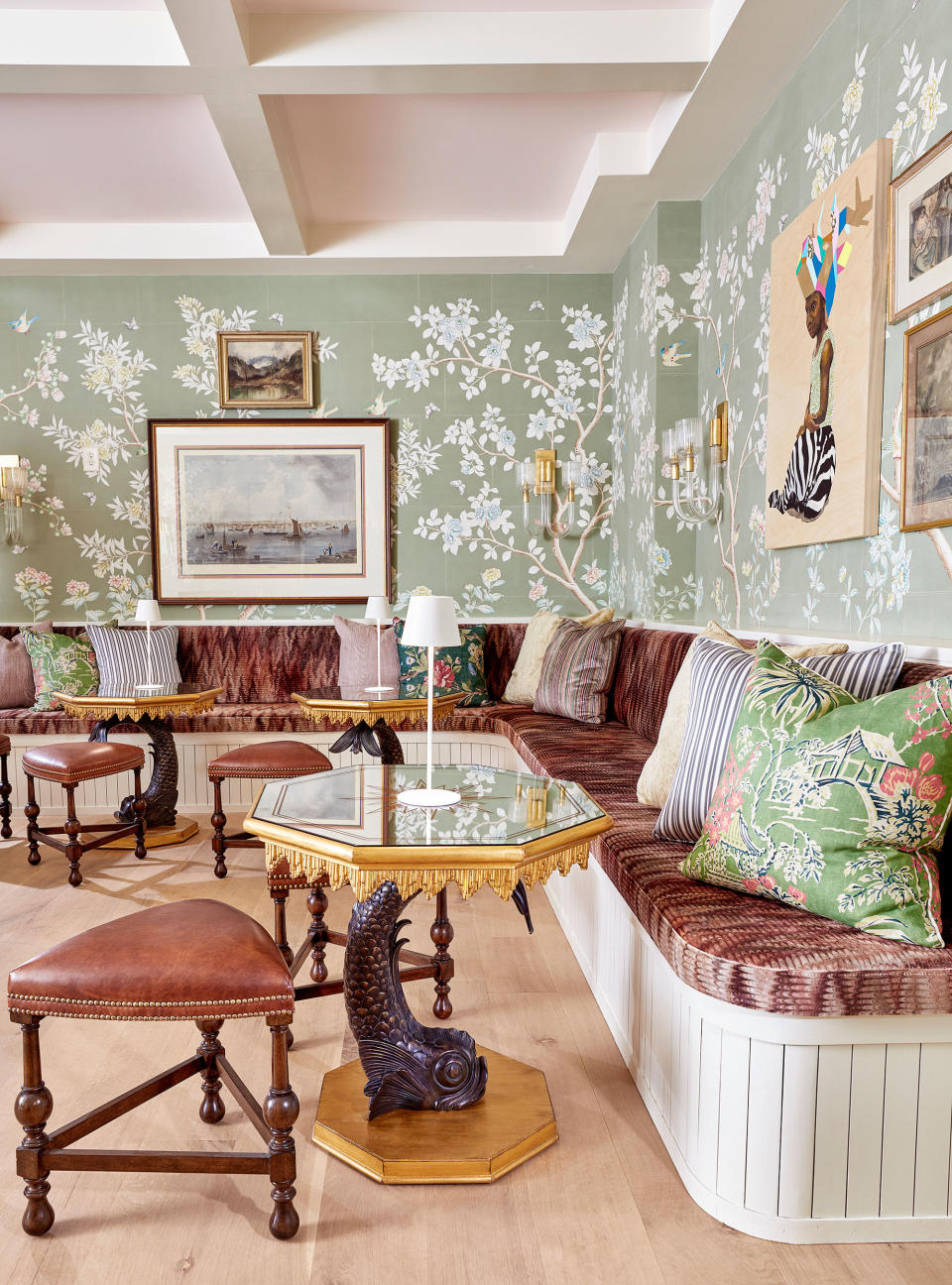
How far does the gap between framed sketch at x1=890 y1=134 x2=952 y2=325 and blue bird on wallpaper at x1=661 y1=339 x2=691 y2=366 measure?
1.74m

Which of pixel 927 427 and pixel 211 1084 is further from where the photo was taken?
pixel 927 427

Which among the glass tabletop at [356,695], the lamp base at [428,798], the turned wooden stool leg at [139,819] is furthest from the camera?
the turned wooden stool leg at [139,819]

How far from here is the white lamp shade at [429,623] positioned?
1799 millimetres

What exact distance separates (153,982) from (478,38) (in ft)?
9.63

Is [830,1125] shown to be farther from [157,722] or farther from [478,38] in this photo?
[157,722]

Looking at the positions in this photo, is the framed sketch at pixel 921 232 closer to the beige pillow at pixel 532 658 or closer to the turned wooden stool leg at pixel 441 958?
the turned wooden stool leg at pixel 441 958

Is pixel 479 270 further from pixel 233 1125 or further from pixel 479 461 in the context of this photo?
pixel 233 1125

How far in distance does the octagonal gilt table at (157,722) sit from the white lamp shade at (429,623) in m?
2.19

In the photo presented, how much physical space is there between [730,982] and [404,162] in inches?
145

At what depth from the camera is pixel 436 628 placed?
180 centimetres

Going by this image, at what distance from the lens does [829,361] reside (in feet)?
8.86

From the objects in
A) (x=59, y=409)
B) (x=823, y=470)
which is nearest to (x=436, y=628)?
(x=823, y=470)

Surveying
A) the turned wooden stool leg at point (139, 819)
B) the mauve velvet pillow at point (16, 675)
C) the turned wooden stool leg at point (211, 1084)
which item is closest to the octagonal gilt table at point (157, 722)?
the turned wooden stool leg at point (139, 819)

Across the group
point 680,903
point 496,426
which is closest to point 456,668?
point 496,426
